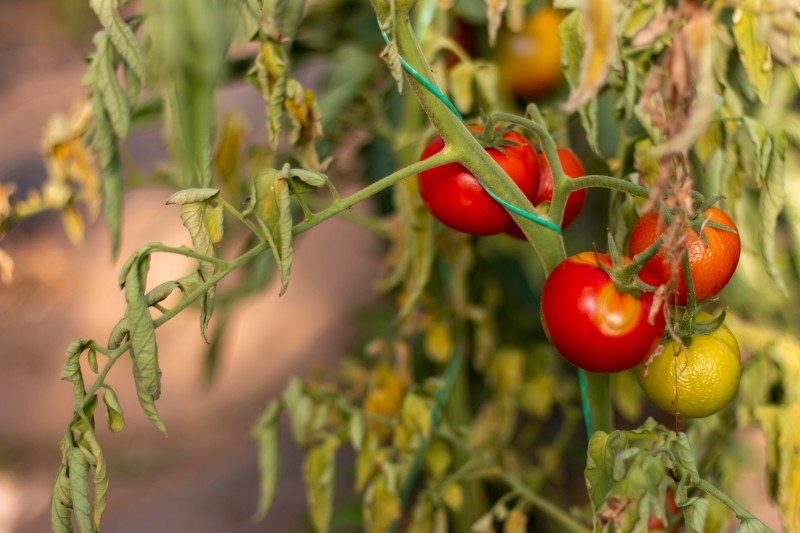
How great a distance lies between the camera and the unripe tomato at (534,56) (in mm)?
850

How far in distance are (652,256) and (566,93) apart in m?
0.49

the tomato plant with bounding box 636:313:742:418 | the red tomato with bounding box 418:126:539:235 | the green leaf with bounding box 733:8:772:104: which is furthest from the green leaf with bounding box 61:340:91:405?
the green leaf with bounding box 733:8:772:104

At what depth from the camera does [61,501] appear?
495mm

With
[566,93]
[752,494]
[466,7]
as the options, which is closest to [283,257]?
[466,7]

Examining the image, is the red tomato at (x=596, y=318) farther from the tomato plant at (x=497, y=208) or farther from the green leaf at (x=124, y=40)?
the green leaf at (x=124, y=40)

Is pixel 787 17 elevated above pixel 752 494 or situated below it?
above

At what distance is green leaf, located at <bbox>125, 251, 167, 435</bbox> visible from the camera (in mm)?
455

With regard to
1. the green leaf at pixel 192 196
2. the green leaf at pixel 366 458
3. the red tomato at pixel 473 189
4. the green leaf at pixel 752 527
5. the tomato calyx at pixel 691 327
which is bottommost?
the green leaf at pixel 366 458

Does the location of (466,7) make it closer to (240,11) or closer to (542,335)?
(240,11)

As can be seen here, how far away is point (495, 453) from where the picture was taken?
0.96 m

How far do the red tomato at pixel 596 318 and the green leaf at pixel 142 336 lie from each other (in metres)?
0.23

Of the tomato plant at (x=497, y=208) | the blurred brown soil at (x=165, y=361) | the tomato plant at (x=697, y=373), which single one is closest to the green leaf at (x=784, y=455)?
the tomato plant at (x=497, y=208)

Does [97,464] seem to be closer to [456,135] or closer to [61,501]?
[61,501]

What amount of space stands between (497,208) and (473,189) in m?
0.02
